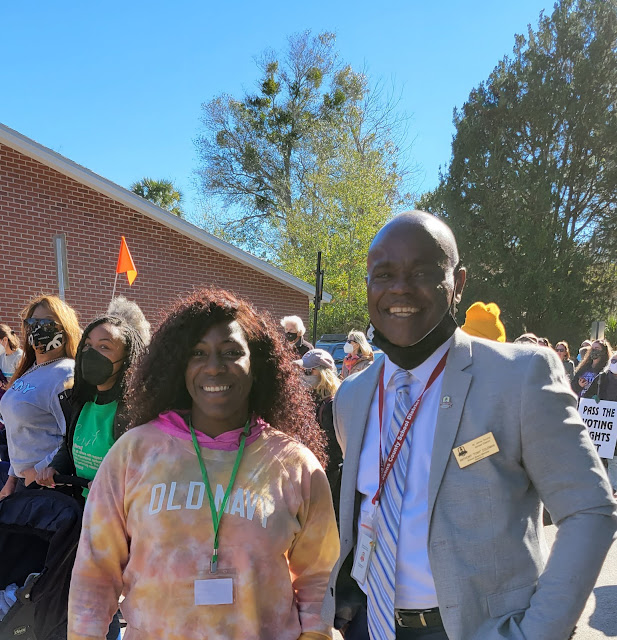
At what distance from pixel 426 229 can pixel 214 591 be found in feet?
4.12

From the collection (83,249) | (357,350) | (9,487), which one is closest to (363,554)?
(9,487)

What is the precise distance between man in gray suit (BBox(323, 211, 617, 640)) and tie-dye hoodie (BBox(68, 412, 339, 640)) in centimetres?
Answer: 19

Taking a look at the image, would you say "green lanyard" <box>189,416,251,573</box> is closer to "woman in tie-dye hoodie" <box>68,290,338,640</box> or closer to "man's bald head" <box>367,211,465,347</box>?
"woman in tie-dye hoodie" <box>68,290,338,640</box>

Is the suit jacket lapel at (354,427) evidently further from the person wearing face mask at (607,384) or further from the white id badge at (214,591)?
the person wearing face mask at (607,384)

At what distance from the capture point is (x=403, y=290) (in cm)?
167

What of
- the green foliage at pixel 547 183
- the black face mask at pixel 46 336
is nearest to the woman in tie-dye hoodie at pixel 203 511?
the black face mask at pixel 46 336

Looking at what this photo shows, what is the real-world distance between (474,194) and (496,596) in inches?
1085

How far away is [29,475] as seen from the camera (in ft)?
11.4

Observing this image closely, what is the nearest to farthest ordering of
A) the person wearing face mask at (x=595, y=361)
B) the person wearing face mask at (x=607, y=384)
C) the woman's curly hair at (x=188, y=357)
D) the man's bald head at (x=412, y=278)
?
the man's bald head at (x=412, y=278), the woman's curly hair at (x=188, y=357), the person wearing face mask at (x=607, y=384), the person wearing face mask at (x=595, y=361)

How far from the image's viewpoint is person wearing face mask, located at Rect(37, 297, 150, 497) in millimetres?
3172

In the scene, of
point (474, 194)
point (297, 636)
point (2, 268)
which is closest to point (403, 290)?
point (297, 636)

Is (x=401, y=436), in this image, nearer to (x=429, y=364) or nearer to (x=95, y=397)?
(x=429, y=364)

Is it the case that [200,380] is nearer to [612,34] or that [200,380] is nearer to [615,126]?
[615,126]

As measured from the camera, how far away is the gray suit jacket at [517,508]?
140 centimetres
